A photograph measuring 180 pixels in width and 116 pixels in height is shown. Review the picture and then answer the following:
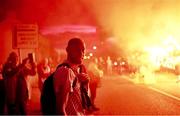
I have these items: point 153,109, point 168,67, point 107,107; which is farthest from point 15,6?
point 168,67

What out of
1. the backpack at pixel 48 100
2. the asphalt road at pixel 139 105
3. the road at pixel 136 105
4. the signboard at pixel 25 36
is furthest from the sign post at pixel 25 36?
the backpack at pixel 48 100

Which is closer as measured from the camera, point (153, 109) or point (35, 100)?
point (153, 109)

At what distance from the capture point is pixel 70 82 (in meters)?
2.93

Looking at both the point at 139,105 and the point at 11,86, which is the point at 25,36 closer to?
the point at 11,86

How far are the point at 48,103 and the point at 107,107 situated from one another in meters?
7.36

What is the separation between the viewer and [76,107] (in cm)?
306

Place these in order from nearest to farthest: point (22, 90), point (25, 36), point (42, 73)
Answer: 1. point (22, 90)
2. point (25, 36)
3. point (42, 73)

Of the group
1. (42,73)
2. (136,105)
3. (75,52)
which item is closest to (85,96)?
(75,52)

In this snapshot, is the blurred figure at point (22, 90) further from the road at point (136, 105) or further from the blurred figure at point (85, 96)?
the blurred figure at point (85, 96)

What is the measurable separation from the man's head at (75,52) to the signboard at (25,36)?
14.0 ft

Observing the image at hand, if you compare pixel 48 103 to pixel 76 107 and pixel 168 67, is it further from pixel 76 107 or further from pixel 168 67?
pixel 168 67

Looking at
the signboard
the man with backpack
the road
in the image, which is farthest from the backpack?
the road

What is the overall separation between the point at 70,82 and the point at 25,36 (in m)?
4.49

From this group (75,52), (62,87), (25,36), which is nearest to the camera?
(62,87)
